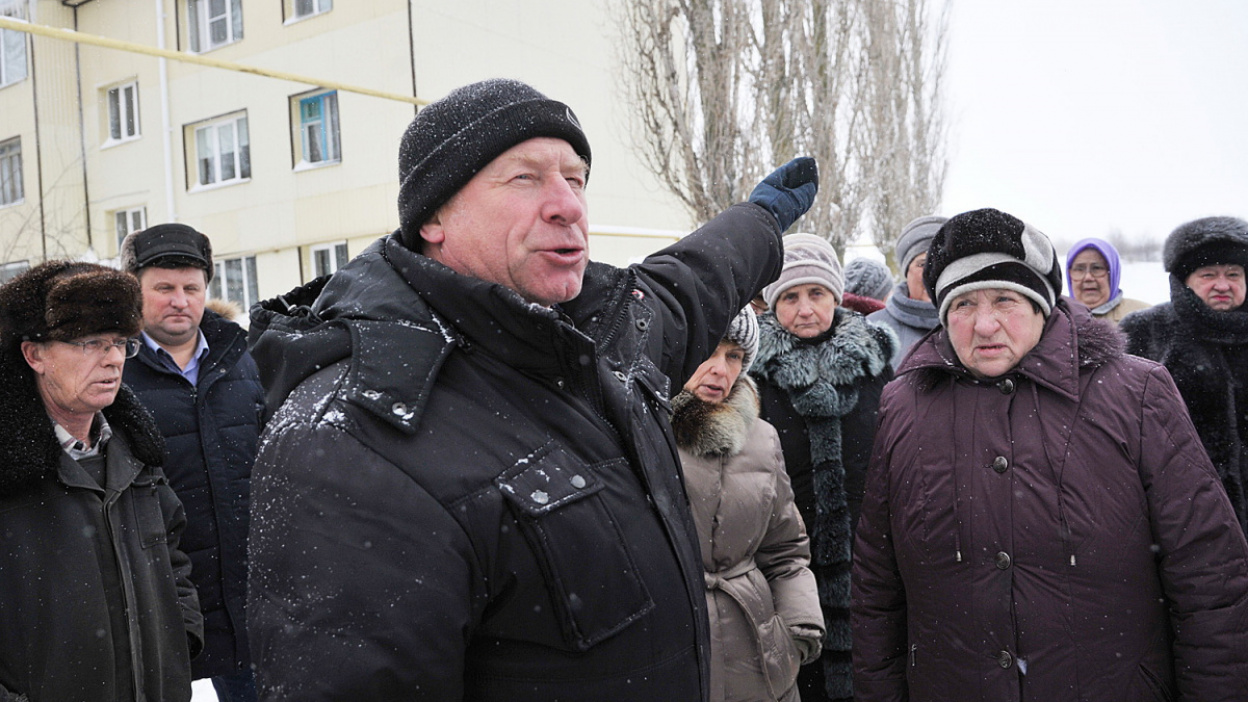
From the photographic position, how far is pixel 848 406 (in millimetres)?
3594

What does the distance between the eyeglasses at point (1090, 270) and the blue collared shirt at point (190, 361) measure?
4.54m

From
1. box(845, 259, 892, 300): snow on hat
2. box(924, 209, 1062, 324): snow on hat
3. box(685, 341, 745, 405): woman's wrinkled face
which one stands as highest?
box(845, 259, 892, 300): snow on hat

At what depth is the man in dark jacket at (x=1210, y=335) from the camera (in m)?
3.51

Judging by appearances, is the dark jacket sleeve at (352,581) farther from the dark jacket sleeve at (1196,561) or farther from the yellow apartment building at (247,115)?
the yellow apartment building at (247,115)

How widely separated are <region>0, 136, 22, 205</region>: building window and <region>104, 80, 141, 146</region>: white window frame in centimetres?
131

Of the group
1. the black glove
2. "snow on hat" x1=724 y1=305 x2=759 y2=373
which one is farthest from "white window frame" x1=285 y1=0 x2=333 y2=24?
the black glove

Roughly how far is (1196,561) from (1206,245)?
2141mm

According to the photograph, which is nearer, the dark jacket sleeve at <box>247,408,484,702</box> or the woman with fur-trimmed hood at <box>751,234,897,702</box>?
the dark jacket sleeve at <box>247,408,484,702</box>

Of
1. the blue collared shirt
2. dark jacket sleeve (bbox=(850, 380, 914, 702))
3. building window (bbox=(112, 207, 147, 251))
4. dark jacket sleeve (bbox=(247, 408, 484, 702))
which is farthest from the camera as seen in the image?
building window (bbox=(112, 207, 147, 251))

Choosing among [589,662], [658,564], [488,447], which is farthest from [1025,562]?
[488,447]

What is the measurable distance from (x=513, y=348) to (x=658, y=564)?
0.42m

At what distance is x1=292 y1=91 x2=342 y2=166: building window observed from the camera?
45.6 ft

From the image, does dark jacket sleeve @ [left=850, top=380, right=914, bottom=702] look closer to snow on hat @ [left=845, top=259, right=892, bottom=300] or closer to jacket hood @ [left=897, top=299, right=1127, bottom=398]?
jacket hood @ [left=897, top=299, right=1127, bottom=398]

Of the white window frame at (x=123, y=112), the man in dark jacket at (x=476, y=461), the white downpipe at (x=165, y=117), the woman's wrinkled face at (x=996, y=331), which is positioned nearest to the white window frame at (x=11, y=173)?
the white window frame at (x=123, y=112)
